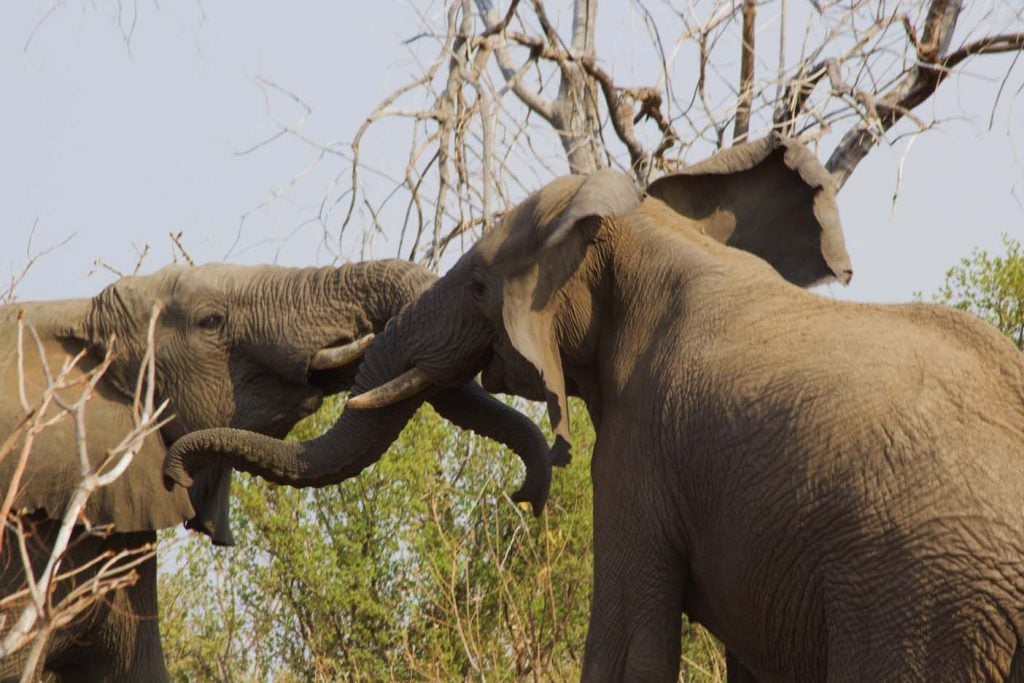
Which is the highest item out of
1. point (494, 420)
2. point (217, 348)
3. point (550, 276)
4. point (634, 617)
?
point (217, 348)

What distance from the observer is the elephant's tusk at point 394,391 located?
5.64 metres

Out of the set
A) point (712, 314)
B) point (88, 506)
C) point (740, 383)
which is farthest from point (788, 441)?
point (88, 506)

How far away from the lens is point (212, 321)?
6.60m

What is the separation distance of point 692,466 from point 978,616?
963 mm

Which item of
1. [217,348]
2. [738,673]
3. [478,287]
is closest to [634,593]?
[738,673]

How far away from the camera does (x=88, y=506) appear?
651cm

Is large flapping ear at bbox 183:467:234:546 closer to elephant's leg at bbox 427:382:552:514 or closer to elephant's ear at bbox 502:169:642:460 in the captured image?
Answer: elephant's leg at bbox 427:382:552:514

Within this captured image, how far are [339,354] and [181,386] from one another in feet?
1.96

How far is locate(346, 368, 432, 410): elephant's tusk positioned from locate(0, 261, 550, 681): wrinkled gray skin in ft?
1.51

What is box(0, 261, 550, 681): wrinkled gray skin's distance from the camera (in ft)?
20.9

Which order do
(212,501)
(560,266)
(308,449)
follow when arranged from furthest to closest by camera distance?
(212,501) < (308,449) < (560,266)

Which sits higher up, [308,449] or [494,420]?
[494,420]

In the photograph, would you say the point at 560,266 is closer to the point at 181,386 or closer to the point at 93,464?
the point at 181,386

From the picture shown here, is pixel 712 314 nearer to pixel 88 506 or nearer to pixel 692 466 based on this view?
pixel 692 466
